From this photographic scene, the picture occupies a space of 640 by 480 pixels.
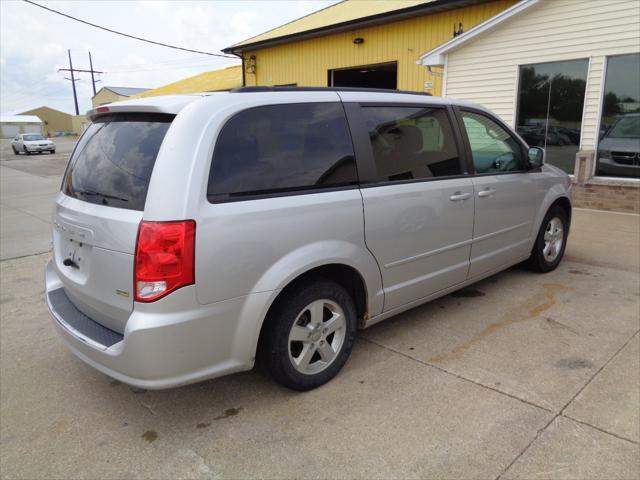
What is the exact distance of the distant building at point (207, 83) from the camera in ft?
69.8

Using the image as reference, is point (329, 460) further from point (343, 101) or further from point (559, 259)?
point (559, 259)

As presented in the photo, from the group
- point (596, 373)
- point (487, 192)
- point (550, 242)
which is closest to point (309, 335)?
point (596, 373)

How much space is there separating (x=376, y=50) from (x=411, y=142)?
36.7 feet

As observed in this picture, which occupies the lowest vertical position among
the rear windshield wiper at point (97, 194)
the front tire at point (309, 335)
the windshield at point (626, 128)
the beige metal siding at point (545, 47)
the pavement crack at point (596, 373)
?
the pavement crack at point (596, 373)

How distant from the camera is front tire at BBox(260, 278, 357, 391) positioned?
2814 mm

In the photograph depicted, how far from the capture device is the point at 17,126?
66188 millimetres

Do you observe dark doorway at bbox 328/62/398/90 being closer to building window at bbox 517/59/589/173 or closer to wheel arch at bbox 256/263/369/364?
building window at bbox 517/59/589/173

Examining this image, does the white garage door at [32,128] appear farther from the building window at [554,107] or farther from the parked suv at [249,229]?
the parked suv at [249,229]

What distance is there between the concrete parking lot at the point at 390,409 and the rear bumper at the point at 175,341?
395 mm

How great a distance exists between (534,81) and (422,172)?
7388 mm

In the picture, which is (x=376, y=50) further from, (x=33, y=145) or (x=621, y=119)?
(x=33, y=145)

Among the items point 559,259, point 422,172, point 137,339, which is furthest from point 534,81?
point 137,339

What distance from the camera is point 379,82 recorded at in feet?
58.4

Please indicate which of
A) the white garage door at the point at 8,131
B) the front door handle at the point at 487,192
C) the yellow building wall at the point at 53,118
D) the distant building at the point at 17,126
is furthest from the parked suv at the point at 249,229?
the yellow building wall at the point at 53,118
